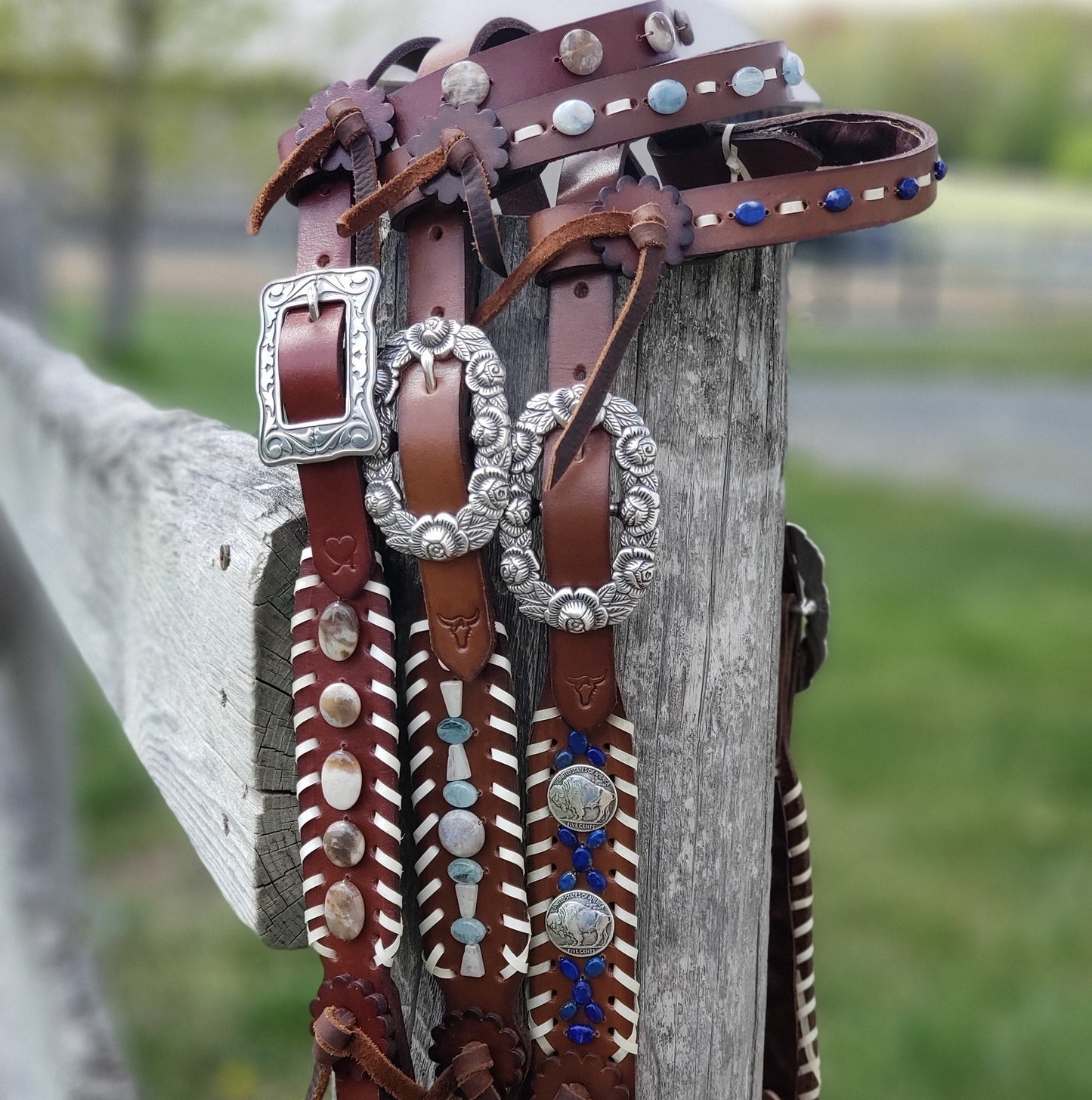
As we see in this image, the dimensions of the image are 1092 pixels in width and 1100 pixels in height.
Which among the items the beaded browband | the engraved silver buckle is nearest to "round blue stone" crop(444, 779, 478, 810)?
the beaded browband

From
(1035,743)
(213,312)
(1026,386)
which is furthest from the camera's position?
(213,312)

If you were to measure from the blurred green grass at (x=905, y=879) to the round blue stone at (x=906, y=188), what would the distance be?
2.26 m

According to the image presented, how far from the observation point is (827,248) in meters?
22.6

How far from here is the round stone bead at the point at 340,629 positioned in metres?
0.83

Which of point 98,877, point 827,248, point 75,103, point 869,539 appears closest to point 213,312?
point 75,103

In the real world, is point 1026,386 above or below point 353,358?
below

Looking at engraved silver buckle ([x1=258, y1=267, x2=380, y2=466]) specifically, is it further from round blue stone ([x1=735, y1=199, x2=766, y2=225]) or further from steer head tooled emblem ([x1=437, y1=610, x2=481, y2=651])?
round blue stone ([x1=735, y1=199, x2=766, y2=225])

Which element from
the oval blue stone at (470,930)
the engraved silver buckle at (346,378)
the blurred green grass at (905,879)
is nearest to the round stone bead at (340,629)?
the engraved silver buckle at (346,378)

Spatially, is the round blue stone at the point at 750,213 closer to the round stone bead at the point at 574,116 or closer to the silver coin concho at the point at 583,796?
the round stone bead at the point at 574,116

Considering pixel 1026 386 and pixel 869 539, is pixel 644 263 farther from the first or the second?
pixel 1026 386

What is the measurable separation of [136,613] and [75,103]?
13105 millimetres

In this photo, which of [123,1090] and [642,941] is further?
[123,1090]

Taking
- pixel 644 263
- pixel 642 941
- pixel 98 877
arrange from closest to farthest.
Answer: pixel 644 263
pixel 642 941
pixel 98 877

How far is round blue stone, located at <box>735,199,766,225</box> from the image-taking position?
2.67 ft
